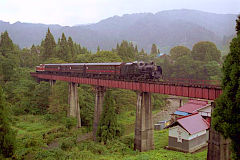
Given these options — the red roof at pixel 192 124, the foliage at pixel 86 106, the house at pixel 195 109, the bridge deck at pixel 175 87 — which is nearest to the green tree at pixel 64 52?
the foliage at pixel 86 106

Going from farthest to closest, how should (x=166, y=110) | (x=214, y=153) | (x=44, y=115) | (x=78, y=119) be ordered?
1. (x=166, y=110)
2. (x=44, y=115)
3. (x=78, y=119)
4. (x=214, y=153)

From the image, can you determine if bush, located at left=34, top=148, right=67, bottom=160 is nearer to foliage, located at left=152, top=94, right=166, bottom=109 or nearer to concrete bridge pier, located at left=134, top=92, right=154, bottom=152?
concrete bridge pier, located at left=134, top=92, right=154, bottom=152

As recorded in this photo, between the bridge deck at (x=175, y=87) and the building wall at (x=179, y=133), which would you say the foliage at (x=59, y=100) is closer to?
the bridge deck at (x=175, y=87)

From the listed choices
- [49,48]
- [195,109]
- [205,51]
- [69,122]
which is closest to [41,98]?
[69,122]

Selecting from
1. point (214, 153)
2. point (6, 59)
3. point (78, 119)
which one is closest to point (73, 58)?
point (6, 59)

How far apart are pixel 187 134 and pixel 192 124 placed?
2.34 m

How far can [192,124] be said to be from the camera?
1184 inches

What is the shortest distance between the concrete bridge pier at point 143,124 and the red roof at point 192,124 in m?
4.33

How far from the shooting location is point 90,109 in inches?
1877

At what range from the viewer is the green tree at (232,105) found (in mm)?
13961

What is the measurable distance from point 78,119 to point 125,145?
1674cm

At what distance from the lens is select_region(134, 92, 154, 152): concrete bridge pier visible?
2890cm

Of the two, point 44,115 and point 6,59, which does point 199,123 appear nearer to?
point 44,115

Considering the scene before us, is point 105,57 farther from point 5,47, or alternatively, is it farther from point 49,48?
point 5,47
